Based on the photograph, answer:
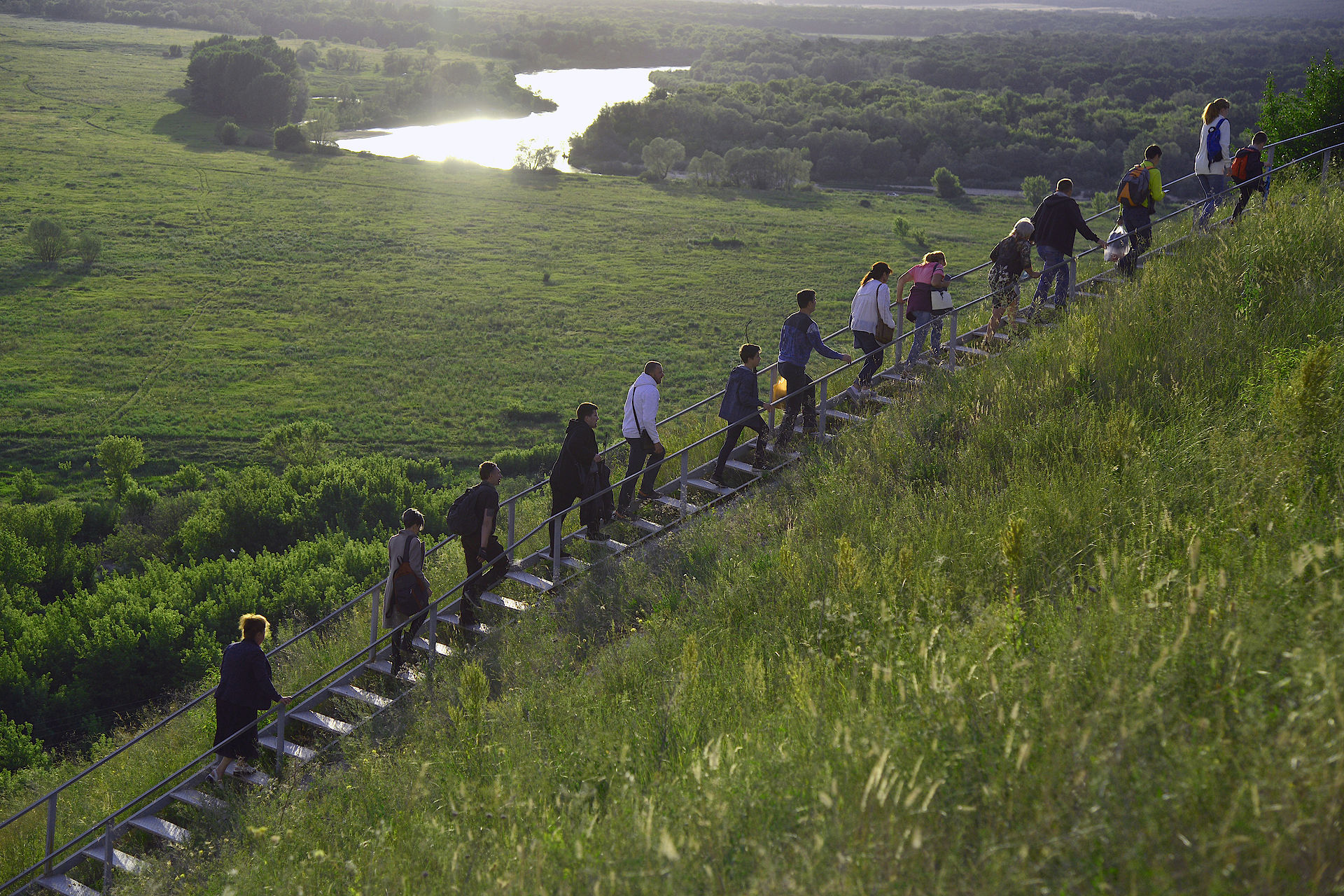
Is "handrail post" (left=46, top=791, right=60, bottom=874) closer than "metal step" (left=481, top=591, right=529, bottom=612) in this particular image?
Yes

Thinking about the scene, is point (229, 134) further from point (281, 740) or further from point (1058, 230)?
point (281, 740)

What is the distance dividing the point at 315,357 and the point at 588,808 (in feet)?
168

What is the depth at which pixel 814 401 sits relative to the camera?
1162cm

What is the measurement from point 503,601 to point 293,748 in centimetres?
242

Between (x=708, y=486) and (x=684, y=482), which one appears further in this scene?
(x=708, y=486)

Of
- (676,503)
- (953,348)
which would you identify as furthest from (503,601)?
(953,348)

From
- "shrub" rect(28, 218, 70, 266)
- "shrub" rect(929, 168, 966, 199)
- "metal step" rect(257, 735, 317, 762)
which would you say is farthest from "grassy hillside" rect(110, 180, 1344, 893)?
"shrub" rect(929, 168, 966, 199)

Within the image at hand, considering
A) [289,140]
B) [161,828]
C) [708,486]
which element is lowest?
[161,828]

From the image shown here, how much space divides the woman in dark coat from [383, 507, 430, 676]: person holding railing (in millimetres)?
1405

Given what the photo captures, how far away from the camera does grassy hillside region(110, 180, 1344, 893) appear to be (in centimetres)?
341

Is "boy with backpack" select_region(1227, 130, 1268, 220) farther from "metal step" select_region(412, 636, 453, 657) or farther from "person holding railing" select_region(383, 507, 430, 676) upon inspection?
"metal step" select_region(412, 636, 453, 657)

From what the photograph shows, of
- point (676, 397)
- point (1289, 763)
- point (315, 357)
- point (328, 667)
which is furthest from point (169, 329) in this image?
point (1289, 763)

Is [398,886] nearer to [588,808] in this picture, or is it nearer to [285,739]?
[588,808]

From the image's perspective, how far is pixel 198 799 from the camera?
27.7ft
